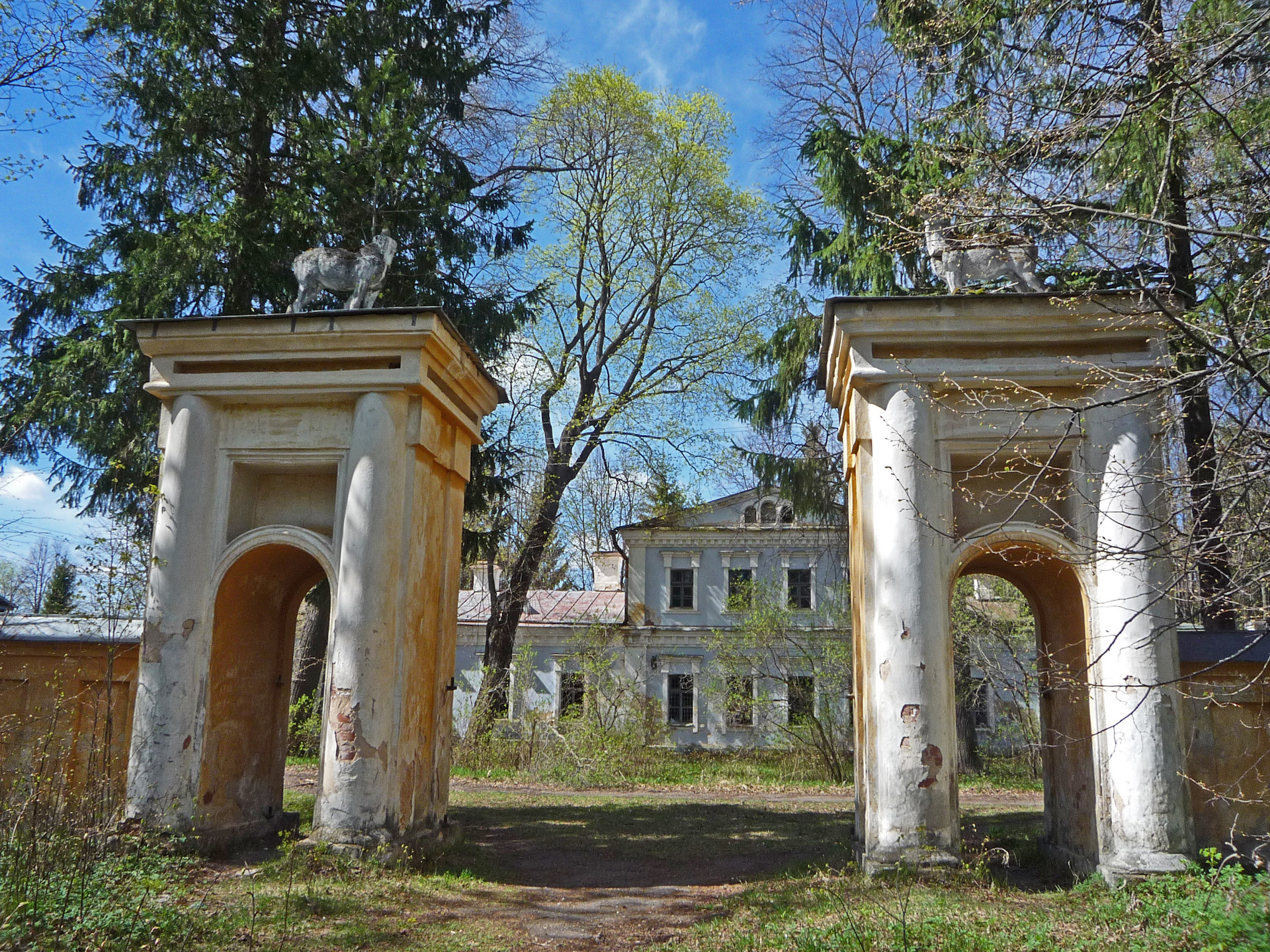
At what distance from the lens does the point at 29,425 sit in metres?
13.3

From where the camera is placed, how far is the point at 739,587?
28.3 m

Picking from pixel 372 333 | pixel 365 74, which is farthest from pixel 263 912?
pixel 365 74

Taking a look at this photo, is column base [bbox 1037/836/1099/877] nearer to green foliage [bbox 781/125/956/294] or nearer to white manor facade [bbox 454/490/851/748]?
green foliage [bbox 781/125/956/294]

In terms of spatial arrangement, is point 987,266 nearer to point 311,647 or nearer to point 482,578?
point 311,647

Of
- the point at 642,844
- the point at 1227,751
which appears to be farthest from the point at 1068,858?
the point at 642,844

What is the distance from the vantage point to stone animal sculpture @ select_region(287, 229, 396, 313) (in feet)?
32.9

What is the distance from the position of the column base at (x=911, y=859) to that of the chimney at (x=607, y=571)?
2582 centimetres

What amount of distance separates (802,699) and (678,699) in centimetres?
884

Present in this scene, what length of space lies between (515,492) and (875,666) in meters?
15.7

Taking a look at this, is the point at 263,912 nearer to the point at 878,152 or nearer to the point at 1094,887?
the point at 1094,887

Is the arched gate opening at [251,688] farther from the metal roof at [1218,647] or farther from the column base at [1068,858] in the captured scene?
the metal roof at [1218,647]

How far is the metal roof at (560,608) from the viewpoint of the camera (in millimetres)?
29562

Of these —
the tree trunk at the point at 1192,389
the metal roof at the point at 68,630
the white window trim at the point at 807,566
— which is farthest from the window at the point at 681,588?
the metal roof at the point at 68,630

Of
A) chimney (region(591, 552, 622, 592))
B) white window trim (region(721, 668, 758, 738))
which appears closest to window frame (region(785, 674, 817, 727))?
white window trim (region(721, 668, 758, 738))
